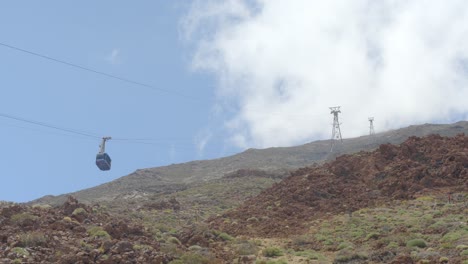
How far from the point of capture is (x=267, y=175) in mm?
65938

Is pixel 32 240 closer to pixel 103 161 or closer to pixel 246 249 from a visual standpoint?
pixel 246 249

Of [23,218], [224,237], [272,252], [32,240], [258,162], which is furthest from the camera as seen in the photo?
[258,162]

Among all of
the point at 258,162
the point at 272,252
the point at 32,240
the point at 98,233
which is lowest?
the point at 272,252

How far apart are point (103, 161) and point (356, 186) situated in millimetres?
18648

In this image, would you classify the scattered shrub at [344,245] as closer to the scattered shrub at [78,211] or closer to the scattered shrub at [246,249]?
the scattered shrub at [246,249]

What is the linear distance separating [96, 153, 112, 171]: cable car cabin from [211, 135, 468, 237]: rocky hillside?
804 cm

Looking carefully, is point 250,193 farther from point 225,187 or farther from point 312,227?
point 312,227

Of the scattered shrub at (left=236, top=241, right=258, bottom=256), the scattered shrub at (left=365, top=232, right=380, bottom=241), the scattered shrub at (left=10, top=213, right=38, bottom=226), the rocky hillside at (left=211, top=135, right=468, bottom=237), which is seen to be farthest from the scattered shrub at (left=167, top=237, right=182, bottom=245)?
the scattered shrub at (left=365, top=232, right=380, bottom=241)

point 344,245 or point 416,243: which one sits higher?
point 416,243

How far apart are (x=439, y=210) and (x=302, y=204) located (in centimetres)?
1035

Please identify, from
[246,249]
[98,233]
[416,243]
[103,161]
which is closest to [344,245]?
[416,243]

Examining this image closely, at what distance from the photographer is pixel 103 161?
108ft

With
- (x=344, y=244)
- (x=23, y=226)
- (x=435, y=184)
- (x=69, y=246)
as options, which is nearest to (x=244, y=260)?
(x=344, y=244)

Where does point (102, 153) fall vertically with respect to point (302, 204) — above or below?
above
